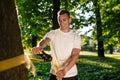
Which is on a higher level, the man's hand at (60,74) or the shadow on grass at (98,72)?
the man's hand at (60,74)

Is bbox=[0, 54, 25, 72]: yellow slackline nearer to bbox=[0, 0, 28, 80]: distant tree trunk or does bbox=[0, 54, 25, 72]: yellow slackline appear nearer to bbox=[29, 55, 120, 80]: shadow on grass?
bbox=[0, 0, 28, 80]: distant tree trunk

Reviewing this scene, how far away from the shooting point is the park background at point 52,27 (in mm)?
3597

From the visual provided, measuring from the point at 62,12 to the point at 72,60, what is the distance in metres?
0.81

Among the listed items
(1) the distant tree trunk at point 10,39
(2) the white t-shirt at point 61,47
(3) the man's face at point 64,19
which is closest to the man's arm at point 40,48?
(2) the white t-shirt at point 61,47

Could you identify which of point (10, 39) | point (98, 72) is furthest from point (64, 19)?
point (98, 72)

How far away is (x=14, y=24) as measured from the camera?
3699 millimetres

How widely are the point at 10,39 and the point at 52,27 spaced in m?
25.9

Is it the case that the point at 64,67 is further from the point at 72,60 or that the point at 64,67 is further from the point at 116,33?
the point at 116,33

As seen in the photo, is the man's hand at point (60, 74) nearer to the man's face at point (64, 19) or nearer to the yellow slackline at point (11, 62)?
the man's face at point (64, 19)

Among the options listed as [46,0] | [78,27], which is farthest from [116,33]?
[78,27]

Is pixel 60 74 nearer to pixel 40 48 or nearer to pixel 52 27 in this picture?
pixel 40 48

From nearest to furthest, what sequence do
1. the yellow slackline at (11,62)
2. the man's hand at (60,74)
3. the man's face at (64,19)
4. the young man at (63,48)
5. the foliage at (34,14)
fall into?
the yellow slackline at (11,62)
the man's hand at (60,74)
the man's face at (64,19)
the young man at (63,48)
the foliage at (34,14)

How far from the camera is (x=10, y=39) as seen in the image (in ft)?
11.8

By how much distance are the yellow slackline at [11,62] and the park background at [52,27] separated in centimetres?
4
